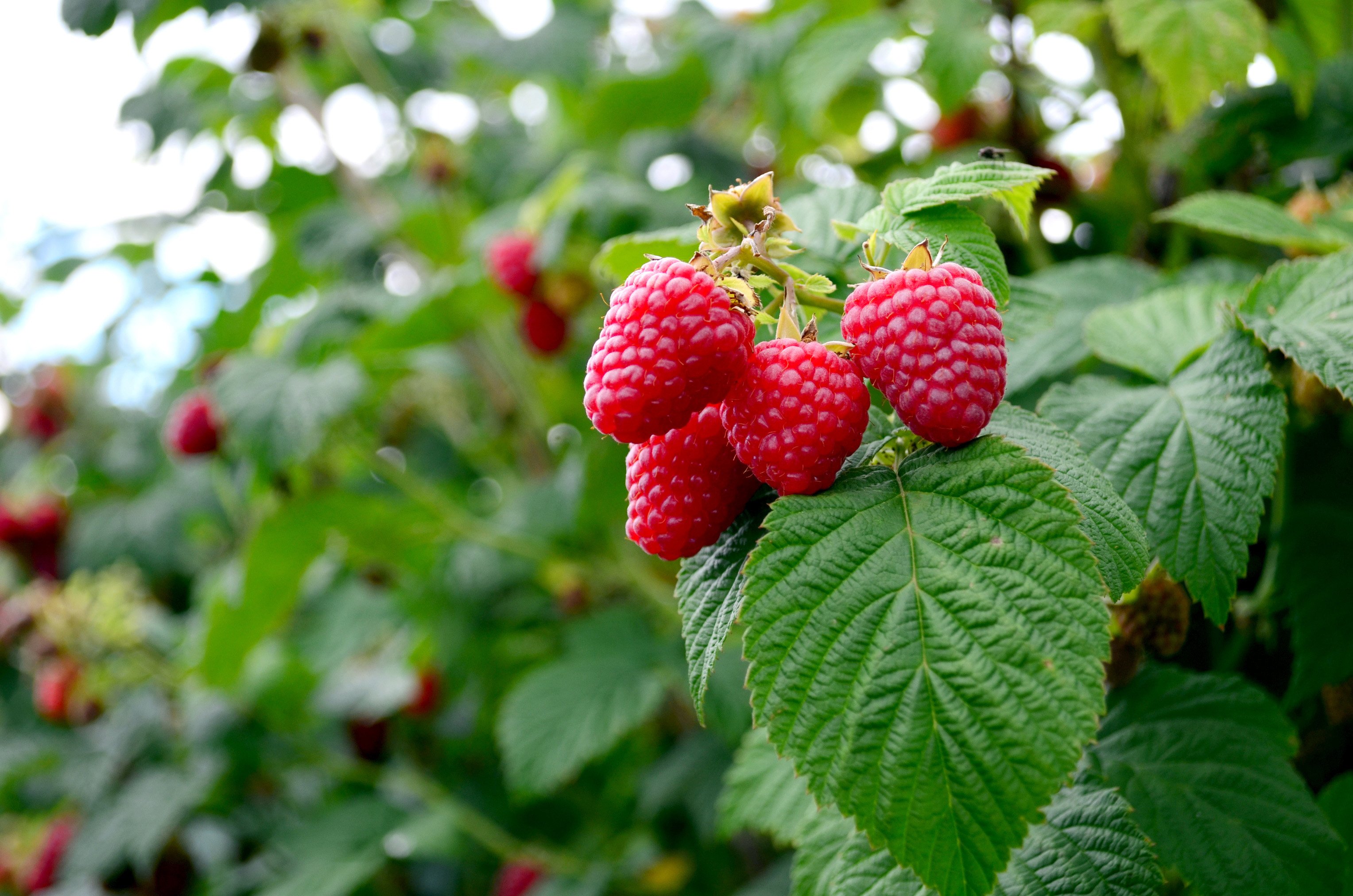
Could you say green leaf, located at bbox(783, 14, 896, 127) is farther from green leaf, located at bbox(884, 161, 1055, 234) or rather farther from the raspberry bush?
green leaf, located at bbox(884, 161, 1055, 234)

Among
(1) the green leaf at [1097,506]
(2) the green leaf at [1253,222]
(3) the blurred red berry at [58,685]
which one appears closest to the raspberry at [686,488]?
(1) the green leaf at [1097,506]

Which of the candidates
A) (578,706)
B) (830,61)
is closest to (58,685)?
(578,706)

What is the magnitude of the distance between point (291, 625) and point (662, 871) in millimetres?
1287

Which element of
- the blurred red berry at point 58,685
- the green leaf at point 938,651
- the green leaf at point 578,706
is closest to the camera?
the green leaf at point 938,651

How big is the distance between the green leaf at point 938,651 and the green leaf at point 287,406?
1.04 meters

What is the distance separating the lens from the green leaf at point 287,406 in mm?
1377

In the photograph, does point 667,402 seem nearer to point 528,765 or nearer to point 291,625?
point 528,765

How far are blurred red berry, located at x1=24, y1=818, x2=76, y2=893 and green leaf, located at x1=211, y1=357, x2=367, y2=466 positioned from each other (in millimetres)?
1282

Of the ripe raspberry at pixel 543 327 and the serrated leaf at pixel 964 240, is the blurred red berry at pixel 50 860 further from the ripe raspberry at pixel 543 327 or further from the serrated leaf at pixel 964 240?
the serrated leaf at pixel 964 240

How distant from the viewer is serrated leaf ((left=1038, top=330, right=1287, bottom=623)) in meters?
0.58

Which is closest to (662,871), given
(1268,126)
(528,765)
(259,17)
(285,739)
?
(528,765)

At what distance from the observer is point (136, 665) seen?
2059 millimetres

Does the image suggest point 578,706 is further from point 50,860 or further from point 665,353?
point 50,860

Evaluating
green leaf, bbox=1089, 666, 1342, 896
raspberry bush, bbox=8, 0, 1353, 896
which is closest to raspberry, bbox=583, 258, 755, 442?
raspberry bush, bbox=8, 0, 1353, 896
